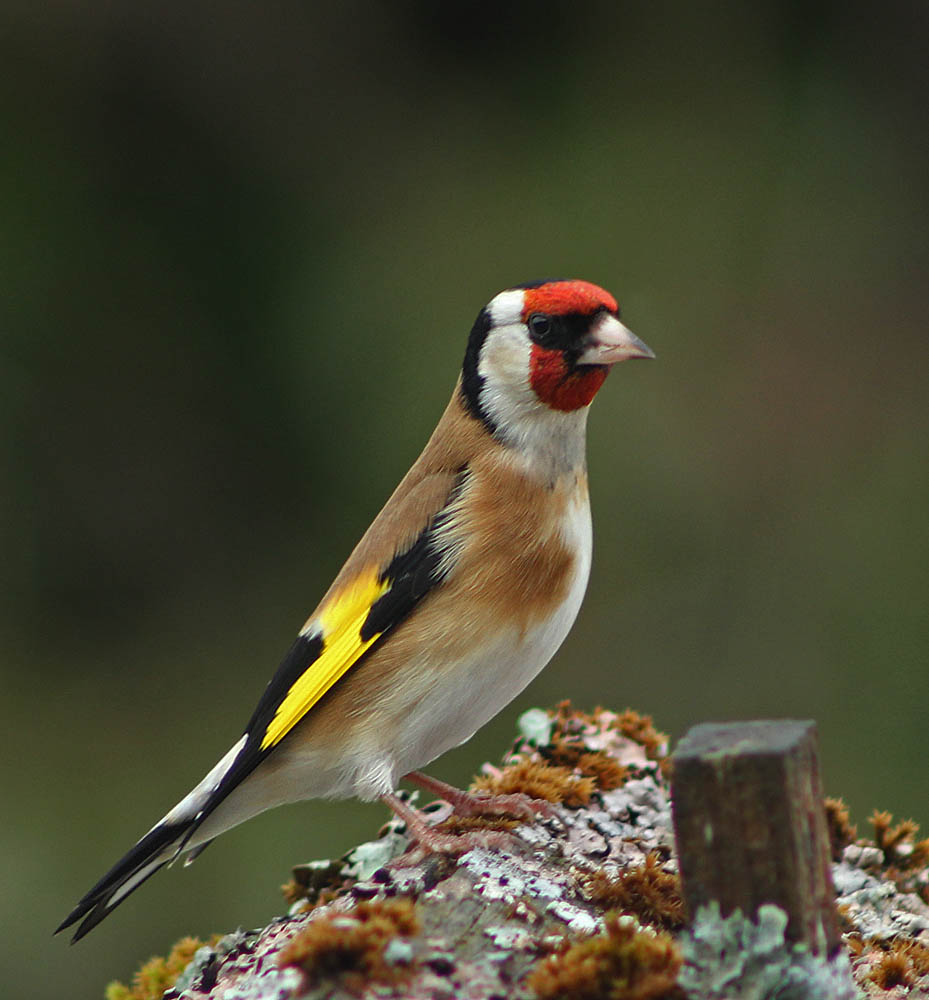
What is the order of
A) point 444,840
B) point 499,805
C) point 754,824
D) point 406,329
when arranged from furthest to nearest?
point 406,329 → point 499,805 → point 444,840 → point 754,824

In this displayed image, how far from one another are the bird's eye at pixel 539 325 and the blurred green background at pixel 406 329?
284 centimetres

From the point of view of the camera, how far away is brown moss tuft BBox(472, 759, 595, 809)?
3.30 meters

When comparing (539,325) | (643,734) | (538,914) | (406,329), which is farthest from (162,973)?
(406,329)

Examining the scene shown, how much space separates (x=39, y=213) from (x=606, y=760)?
4.27 m

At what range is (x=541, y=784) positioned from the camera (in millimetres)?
3324

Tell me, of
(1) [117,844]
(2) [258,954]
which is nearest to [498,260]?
(1) [117,844]

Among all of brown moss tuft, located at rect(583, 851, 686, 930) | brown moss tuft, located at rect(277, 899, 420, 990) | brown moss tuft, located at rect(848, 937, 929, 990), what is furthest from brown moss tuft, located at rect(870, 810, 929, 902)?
brown moss tuft, located at rect(277, 899, 420, 990)

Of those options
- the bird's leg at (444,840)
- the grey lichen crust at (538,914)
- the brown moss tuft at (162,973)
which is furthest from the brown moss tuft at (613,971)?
the brown moss tuft at (162,973)

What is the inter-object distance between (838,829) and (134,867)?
1696 millimetres

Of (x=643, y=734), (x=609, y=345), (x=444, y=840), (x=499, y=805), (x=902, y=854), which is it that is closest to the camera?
(x=444, y=840)

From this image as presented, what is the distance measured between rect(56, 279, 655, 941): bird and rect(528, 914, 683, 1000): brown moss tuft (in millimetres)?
883

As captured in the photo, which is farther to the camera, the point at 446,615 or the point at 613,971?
the point at 446,615

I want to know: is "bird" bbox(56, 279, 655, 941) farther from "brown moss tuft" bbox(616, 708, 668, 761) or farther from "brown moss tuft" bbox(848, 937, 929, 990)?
"brown moss tuft" bbox(848, 937, 929, 990)

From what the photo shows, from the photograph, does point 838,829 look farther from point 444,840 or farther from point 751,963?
point 751,963
